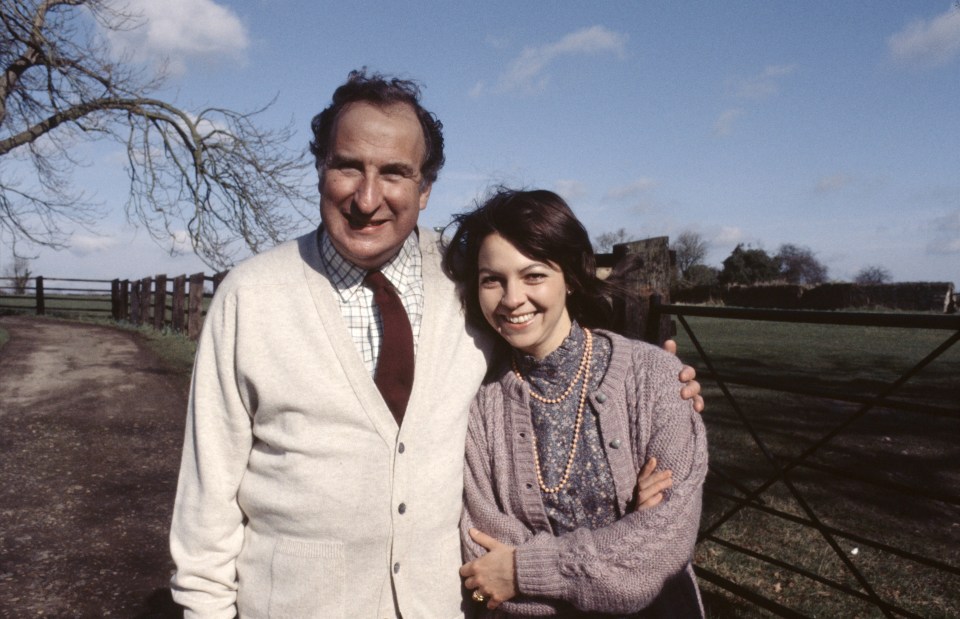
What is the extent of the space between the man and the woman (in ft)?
0.49

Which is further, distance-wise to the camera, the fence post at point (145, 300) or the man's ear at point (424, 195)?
the fence post at point (145, 300)

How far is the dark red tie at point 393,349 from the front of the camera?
1.97 m

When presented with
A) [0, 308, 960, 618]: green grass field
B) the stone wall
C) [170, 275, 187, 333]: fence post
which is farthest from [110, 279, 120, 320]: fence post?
the stone wall

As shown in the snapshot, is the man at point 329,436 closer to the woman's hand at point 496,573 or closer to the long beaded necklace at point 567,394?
the woman's hand at point 496,573

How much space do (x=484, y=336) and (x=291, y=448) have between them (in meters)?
0.72

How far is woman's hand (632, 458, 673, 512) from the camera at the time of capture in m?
1.92

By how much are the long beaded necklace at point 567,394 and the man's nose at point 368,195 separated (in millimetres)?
703

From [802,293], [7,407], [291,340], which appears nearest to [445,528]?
[291,340]

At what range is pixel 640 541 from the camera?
6.14 feet

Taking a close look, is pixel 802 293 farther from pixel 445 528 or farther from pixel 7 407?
pixel 445 528

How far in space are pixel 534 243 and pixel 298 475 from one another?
0.96 meters

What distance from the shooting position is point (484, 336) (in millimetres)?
2256

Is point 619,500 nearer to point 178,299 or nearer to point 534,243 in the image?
point 534,243

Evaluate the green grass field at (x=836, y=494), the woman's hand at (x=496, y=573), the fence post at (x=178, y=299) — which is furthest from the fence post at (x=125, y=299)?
the woman's hand at (x=496, y=573)
